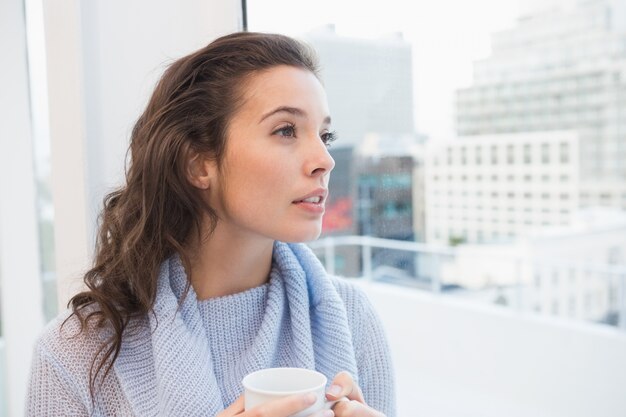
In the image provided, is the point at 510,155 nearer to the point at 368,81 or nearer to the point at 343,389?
the point at 368,81

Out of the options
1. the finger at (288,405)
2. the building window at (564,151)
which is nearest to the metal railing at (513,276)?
the building window at (564,151)

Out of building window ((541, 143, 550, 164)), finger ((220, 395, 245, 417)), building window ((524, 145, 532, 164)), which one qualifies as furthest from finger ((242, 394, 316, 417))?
building window ((541, 143, 550, 164))

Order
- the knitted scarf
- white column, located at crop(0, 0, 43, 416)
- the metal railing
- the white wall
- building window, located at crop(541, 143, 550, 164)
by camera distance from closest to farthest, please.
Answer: the knitted scarf, building window, located at crop(541, 143, 550, 164), white column, located at crop(0, 0, 43, 416), the metal railing, the white wall

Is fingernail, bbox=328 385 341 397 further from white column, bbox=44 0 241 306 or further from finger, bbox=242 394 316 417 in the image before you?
white column, bbox=44 0 241 306

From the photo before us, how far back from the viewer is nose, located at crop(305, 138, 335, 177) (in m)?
0.89

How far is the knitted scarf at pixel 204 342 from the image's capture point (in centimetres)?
85

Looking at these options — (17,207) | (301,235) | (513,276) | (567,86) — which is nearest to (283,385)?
(301,235)

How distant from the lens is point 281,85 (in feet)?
3.05

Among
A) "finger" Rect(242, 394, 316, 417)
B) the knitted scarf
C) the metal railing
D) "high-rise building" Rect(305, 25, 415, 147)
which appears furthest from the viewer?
the metal railing

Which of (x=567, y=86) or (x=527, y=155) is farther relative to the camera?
(x=527, y=155)

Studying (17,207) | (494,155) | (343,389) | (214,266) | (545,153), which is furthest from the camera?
(17,207)

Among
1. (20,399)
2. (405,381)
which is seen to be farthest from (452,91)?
(405,381)

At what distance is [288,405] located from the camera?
57 cm

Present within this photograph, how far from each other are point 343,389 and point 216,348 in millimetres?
343
